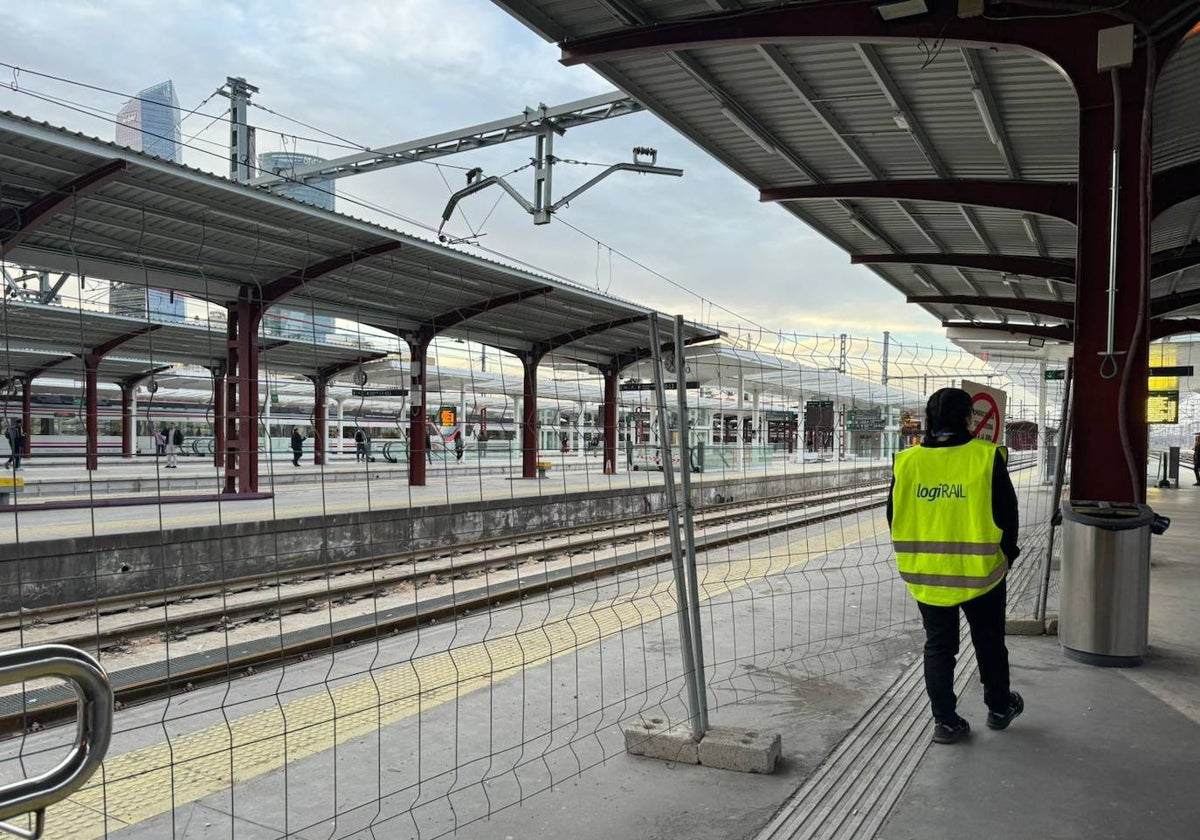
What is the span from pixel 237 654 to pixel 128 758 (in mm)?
2452

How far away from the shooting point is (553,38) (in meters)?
6.56

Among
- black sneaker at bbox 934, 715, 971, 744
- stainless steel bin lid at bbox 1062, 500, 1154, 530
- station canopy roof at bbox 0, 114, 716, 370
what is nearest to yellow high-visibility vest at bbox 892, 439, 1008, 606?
black sneaker at bbox 934, 715, 971, 744

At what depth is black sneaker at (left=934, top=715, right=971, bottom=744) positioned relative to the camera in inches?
157

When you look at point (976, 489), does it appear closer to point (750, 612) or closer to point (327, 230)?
point (750, 612)

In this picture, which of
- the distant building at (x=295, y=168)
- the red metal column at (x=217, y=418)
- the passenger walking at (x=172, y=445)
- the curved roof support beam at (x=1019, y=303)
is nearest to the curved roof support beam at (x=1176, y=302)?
the curved roof support beam at (x=1019, y=303)

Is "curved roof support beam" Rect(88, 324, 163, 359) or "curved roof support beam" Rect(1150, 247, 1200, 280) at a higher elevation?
"curved roof support beam" Rect(1150, 247, 1200, 280)

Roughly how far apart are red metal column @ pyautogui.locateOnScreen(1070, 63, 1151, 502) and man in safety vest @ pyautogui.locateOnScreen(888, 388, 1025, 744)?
→ 2.19 metres

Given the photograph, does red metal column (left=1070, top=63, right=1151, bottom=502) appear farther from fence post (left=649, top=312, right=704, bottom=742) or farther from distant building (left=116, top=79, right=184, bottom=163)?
distant building (left=116, top=79, right=184, bottom=163)

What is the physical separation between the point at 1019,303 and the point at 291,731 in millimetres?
10954

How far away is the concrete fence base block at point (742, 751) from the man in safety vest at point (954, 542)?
2.69ft

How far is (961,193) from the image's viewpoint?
8648mm

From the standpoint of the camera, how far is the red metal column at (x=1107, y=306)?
554 centimetres

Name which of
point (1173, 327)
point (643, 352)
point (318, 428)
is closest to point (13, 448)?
point (318, 428)

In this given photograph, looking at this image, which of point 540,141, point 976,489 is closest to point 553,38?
point 976,489
